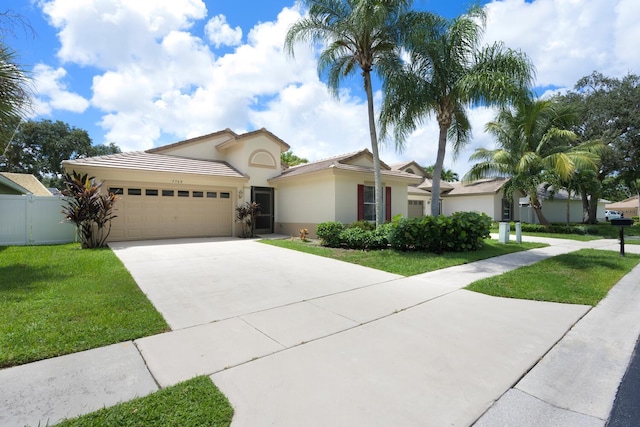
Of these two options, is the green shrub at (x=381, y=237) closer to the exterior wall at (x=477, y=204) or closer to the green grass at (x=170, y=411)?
the green grass at (x=170, y=411)

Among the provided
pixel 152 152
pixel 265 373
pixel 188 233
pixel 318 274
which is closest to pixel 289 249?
pixel 318 274

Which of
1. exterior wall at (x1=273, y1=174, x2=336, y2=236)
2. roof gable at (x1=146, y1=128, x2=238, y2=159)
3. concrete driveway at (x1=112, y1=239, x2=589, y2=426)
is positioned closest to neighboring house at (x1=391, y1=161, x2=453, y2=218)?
exterior wall at (x1=273, y1=174, x2=336, y2=236)

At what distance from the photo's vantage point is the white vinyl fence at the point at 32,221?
11.3 meters

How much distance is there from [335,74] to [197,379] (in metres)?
11.6

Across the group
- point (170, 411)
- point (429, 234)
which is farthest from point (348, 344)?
point (429, 234)

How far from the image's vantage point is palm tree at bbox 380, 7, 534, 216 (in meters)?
9.63

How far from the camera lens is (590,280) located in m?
6.71

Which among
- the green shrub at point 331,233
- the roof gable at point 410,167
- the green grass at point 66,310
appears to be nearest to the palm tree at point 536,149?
the roof gable at point 410,167

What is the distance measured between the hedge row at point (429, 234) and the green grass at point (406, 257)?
16.3 inches

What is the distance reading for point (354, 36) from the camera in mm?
10828

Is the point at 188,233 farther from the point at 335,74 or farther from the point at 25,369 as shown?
the point at 25,369

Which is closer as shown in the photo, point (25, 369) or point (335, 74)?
point (25, 369)

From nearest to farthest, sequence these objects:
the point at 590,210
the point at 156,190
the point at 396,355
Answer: the point at 396,355
the point at 156,190
the point at 590,210

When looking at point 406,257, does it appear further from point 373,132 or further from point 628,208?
point 628,208
